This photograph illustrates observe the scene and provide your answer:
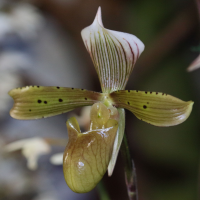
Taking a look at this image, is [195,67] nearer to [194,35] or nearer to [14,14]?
[194,35]

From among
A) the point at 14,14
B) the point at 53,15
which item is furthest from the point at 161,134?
the point at 14,14

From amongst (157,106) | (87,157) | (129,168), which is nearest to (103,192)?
(129,168)

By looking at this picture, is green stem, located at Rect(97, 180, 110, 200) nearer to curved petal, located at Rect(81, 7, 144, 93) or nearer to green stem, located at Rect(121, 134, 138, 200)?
green stem, located at Rect(121, 134, 138, 200)

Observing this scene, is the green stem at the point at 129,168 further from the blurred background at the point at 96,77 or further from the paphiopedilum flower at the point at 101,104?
the blurred background at the point at 96,77

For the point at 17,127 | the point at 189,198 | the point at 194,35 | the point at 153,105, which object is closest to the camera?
the point at 153,105

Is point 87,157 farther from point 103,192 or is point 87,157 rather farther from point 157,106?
point 103,192

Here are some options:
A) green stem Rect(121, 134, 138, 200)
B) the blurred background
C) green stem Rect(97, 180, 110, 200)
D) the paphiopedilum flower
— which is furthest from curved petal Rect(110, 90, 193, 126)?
green stem Rect(97, 180, 110, 200)
